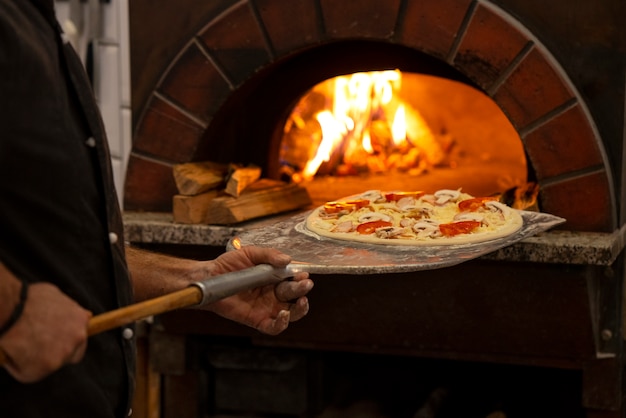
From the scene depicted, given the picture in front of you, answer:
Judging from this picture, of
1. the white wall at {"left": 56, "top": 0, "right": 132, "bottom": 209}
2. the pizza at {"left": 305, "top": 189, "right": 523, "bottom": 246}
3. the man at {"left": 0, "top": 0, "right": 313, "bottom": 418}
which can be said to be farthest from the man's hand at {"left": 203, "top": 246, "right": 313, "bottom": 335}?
the white wall at {"left": 56, "top": 0, "right": 132, "bottom": 209}

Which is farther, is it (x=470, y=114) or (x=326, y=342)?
(x=470, y=114)

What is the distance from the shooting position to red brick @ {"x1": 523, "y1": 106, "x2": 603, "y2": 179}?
2498mm

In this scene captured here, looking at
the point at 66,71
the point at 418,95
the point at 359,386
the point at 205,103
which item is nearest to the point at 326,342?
the point at 359,386

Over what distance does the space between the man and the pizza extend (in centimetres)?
71

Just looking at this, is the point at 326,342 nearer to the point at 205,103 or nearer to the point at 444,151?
the point at 205,103

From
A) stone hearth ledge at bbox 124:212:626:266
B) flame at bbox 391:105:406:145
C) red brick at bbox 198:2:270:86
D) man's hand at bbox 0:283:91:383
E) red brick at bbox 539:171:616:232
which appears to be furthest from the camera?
flame at bbox 391:105:406:145

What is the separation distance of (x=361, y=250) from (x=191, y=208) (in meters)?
0.71

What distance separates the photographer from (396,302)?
2639mm

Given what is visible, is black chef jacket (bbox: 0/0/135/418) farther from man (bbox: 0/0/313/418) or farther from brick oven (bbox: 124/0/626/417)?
brick oven (bbox: 124/0/626/417)

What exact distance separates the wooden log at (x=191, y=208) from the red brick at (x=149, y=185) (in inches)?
6.2

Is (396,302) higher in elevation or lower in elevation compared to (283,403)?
higher

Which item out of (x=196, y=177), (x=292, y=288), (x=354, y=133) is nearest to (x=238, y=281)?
(x=292, y=288)

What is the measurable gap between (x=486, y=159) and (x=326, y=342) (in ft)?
5.17

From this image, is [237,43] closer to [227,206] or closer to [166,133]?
[166,133]
